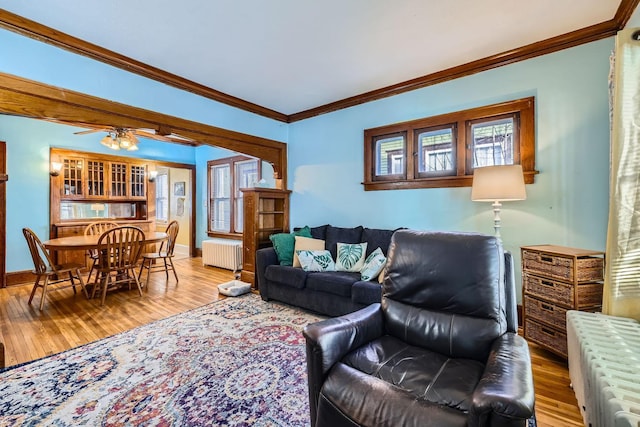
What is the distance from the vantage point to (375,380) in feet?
4.04

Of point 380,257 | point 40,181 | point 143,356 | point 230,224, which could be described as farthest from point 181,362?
point 40,181

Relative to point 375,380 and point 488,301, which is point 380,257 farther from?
point 375,380

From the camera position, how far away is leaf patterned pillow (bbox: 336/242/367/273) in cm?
329

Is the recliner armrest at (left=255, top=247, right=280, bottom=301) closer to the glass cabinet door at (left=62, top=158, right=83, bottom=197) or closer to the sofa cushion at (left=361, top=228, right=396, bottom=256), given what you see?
the sofa cushion at (left=361, top=228, right=396, bottom=256)

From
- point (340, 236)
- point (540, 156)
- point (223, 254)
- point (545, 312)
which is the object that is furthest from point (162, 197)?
point (545, 312)

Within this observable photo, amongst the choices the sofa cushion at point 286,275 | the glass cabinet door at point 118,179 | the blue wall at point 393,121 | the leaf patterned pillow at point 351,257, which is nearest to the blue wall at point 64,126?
the blue wall at point 393,121

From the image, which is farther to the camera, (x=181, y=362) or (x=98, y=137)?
(x=98, y=137)

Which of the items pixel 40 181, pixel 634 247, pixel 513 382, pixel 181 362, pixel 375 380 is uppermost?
pixel 40 181

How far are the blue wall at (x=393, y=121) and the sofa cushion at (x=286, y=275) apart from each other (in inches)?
45.3

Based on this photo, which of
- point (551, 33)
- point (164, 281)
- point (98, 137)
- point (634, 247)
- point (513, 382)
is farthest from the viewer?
point (98, 137)

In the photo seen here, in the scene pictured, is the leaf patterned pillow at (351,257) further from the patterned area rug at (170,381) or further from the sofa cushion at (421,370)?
the sofa cushion at (421,370)

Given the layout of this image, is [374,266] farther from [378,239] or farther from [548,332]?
[548,332]

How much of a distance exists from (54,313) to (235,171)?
11.9 feet

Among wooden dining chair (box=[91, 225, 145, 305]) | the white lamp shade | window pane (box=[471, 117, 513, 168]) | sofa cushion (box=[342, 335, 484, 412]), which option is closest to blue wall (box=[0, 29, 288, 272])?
wooden dining chair (box=[91, 225, 145, 305])
